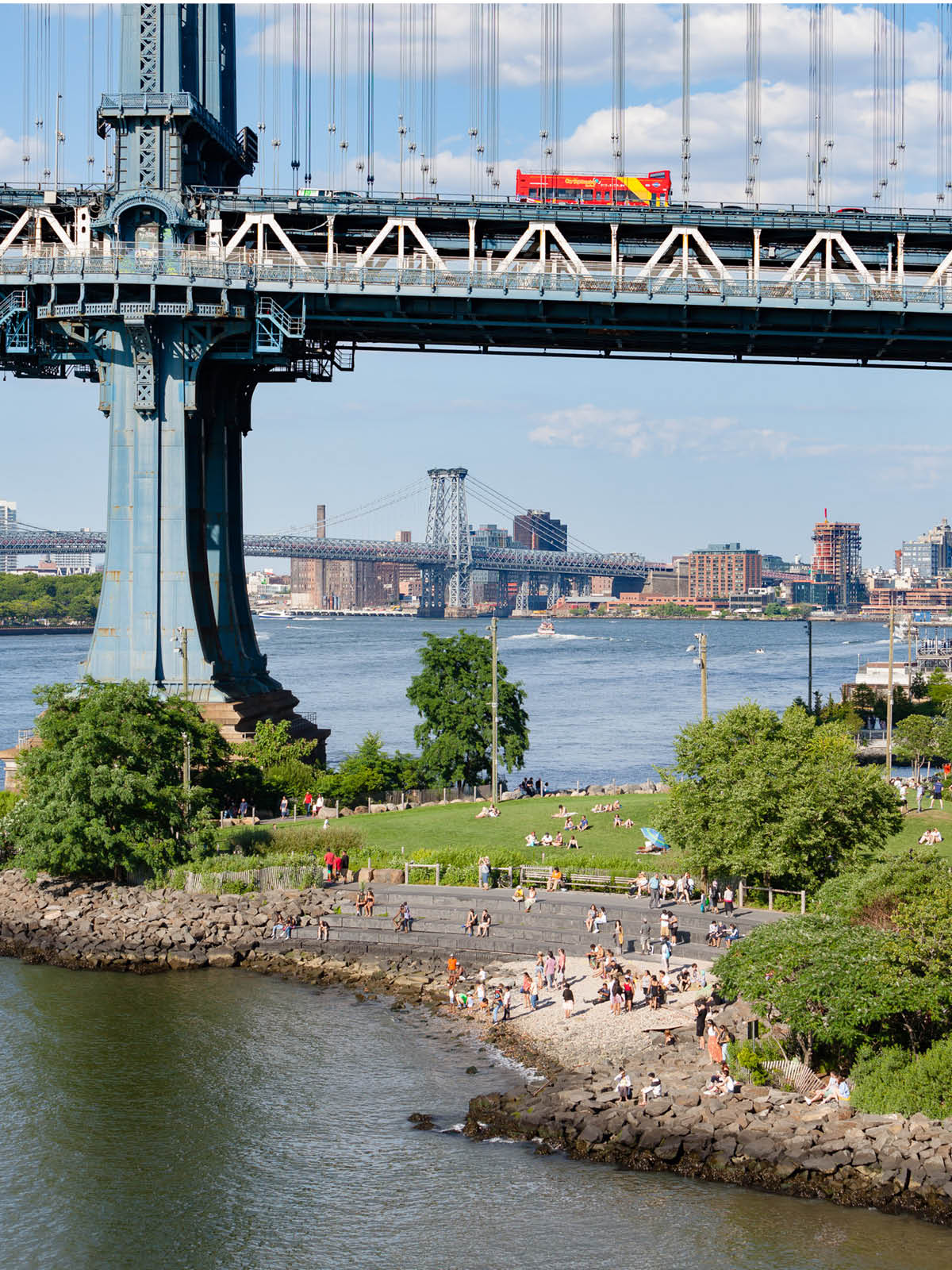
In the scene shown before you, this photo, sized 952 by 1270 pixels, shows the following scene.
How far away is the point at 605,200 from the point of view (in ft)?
199

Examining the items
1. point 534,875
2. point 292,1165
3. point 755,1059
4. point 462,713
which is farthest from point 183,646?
point 755,1059

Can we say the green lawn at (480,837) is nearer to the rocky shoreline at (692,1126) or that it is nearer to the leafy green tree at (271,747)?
the leafy green tree at (271,747)

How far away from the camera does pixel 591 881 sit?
141ft

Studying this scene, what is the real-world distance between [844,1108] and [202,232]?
40.9m

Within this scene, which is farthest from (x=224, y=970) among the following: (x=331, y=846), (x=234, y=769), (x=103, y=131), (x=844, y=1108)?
(x=103, y=131)

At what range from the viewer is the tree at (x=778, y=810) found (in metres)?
39.7

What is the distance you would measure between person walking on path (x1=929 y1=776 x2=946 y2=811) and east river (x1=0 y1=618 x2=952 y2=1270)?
24.5 metres

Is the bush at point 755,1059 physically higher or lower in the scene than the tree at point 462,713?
lower

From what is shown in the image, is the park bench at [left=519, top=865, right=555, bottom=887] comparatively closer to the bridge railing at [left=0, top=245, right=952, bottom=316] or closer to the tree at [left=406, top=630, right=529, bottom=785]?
the tree at [left=406, top=630, right=529, bottom=785]

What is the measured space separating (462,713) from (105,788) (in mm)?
19355

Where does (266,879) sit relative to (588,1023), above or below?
above

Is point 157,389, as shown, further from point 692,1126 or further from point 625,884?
point 692,1126

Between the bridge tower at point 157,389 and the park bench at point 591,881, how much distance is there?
53.7 ft

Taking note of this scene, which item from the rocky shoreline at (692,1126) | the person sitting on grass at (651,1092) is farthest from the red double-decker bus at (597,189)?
the person sitting on grass at (651,1092)
